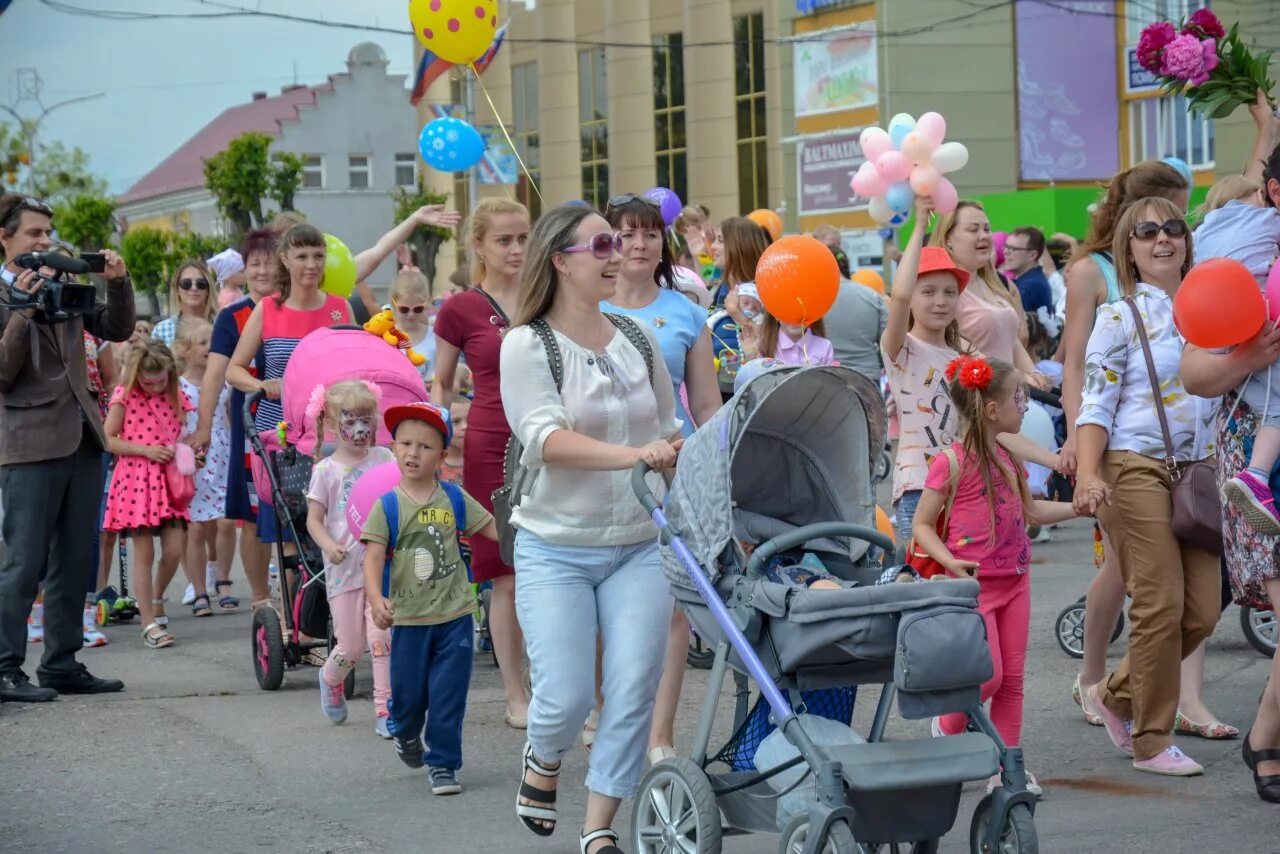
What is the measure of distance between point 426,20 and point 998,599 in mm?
5917

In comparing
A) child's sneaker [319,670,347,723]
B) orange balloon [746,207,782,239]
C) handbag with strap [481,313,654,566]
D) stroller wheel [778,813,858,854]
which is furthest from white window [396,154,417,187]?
stroller wheel [778,813,858,854]

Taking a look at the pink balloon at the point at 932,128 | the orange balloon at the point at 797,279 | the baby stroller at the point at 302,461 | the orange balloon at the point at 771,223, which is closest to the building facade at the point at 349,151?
the orange balloon at the point at 771,223

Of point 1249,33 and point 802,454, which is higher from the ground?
point 1249,33

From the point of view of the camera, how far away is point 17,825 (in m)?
6.07

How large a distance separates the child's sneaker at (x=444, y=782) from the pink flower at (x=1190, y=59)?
450 centimetres

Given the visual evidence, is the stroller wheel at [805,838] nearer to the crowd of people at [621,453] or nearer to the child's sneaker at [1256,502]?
→ the crowd of people at [621,453]

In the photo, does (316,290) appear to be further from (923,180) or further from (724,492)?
(724,492)

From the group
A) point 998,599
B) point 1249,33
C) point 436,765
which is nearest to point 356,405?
point 436,765

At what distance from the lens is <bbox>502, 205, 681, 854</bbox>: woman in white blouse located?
5.08 meters

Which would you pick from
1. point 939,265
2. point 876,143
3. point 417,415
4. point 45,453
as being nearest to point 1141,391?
point 939,265

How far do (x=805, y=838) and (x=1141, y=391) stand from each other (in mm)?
2776

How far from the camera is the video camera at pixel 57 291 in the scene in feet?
25.4

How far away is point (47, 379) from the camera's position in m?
8.15

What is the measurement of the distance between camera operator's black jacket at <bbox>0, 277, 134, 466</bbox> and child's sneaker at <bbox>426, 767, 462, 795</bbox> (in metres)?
2.92
